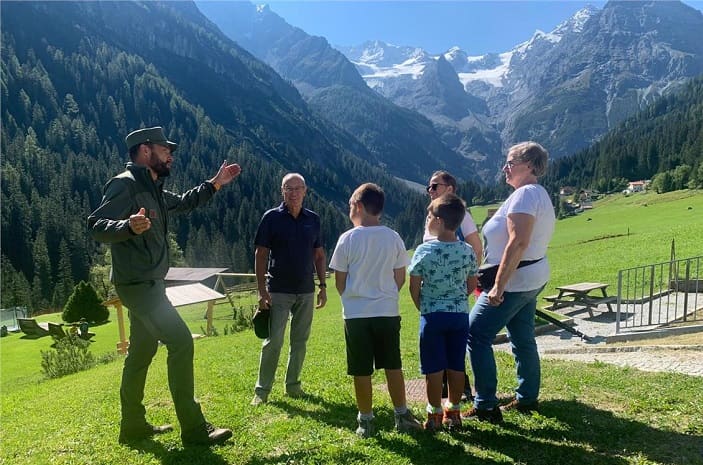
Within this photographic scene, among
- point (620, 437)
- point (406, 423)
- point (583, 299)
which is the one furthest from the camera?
point (583, 299)

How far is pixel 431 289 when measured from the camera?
5.07 metres

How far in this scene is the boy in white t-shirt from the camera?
5.07 meters

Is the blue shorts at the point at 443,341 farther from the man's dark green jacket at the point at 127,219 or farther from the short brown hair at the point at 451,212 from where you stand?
the man's dark green jacket at the point at 127,219

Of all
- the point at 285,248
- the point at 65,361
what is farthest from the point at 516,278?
the point at 65,361

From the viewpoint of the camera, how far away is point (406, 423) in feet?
16.8

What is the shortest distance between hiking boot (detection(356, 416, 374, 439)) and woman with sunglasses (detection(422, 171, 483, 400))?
126 cm

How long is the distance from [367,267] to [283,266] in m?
1.62

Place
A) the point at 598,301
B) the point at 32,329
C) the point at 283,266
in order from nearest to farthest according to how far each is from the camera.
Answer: the point at 283,266 < the point at 598,301 < the point at 32,329

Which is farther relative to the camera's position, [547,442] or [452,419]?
[452,419]

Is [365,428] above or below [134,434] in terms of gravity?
above

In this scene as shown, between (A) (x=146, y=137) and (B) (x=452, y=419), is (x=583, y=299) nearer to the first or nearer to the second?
(B) (x=452, y=419)

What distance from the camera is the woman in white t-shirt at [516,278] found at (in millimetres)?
4996

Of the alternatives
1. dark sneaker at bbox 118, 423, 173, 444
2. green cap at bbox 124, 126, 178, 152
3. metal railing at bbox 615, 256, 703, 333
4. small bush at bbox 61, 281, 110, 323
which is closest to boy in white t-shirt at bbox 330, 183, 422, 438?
green cap at bbox 124, 126, 178, 152

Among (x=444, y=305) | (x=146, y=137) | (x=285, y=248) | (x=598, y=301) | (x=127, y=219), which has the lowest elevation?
(x=598, y=301)
